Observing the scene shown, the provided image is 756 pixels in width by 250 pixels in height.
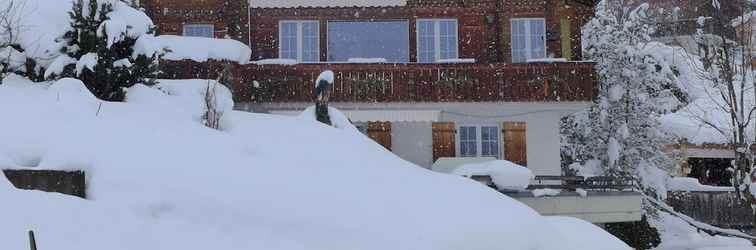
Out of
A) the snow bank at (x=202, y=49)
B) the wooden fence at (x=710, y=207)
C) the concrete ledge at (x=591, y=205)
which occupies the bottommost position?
the wooden fence at (x=710, y=207)

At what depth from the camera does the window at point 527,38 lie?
910 inches

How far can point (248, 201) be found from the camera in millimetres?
9641

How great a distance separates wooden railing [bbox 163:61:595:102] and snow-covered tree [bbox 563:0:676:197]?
6678mm

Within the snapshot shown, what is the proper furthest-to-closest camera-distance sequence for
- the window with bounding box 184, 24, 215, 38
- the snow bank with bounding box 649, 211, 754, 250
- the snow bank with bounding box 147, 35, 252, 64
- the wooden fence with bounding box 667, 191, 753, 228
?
the wooden fence with bounding box 667, 191, 753, 228
the snow bank with bounding box 649, 211, 754, 250
the window with bounding box 184, 24, 215, 38
the snow bank with bounding box 147, 35, 252, 64

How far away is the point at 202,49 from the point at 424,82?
19.6 feet

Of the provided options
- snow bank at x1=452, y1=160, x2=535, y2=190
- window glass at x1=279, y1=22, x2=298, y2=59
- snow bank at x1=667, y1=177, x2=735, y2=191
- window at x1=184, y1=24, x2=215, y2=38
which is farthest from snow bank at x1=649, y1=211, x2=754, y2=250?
window at x1=184, y1=24, x2=215, y2=38

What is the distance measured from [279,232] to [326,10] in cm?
1452

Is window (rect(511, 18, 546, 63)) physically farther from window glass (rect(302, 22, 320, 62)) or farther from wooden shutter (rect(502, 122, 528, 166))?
window glass (rect(302, 22, 320, 62))

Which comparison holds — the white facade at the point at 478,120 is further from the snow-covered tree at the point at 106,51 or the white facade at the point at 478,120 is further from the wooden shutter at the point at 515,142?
the snow-covered tree at the point at 106,51

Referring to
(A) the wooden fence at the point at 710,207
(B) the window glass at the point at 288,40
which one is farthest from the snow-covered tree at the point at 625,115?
(B) the window glass at the point at 288,40

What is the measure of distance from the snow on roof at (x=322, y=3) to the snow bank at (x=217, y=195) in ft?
34.8

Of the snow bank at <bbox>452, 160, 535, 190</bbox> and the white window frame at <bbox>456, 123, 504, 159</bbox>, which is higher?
the white window frame at <bbox>456, 123, 504, 159</bbox>

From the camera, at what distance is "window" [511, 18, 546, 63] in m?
23.1

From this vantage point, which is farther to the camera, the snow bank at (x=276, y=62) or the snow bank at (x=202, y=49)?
the snow bank at (x=276, y=62)
